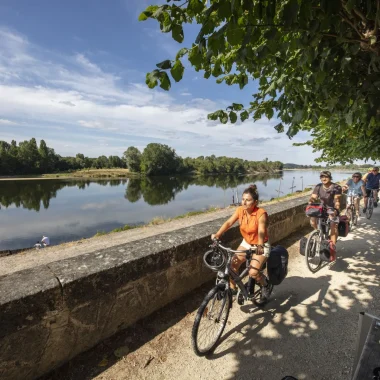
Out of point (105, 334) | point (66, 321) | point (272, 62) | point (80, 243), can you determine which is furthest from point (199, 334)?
point (80, 243)

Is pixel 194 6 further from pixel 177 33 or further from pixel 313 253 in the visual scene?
pixel 313 253

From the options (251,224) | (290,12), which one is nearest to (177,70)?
(290,12)

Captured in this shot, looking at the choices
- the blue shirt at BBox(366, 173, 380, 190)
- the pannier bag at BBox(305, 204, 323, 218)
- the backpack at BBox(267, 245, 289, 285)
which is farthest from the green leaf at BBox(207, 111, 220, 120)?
the blue shirt at BBox(366, 173, 380, 190)

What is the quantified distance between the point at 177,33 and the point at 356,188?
8390 millimetres

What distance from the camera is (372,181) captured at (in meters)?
8.94

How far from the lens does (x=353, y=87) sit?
2471mm

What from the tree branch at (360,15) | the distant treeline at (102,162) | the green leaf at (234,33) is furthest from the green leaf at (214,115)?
the distant treeline at (102,162)

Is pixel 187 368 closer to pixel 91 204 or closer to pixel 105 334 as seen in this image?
pixel 105 334

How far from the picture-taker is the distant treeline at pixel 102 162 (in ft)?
335

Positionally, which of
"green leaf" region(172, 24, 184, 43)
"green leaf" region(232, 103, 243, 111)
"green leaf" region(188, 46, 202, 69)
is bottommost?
"green leaf" region(232, 103, 243, 111)

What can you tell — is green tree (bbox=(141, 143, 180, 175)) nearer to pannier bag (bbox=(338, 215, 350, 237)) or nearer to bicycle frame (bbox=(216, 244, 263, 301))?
pannier bag (bbox=(338, 215, 350, 237))

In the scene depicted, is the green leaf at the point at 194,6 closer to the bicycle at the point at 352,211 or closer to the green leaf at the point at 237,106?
the green leaf at the point at 237,106

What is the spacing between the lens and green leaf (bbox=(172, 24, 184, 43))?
1.88 metres

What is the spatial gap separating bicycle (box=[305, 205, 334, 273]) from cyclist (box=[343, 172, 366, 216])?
3.59 m
